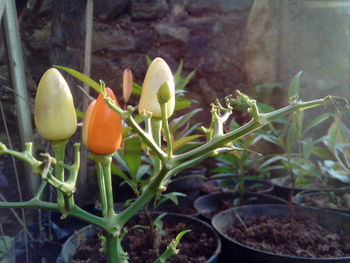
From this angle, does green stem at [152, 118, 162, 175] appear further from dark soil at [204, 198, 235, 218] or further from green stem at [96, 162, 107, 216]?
dark soil at [204, 198, 235, 218]

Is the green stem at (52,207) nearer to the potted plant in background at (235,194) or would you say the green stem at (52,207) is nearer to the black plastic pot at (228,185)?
the potted plant in background at (235,194)

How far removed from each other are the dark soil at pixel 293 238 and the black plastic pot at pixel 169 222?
87 millimetres

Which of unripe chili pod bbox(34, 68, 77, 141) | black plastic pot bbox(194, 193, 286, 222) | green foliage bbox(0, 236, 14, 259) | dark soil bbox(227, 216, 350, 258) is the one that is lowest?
dark soil bbox(227, 216, 350, 258)

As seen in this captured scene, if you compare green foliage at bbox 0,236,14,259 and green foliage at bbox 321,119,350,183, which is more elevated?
A: green foliage at bbox 321,119,350,183

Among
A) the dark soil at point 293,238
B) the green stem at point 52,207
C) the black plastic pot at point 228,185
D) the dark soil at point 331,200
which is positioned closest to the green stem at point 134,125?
the green stem at point 52,207

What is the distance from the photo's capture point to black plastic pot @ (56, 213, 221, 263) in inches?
29.2

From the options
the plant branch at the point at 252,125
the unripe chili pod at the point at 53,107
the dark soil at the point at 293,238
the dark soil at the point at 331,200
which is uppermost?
the unripe chili pod at the point at 53,107

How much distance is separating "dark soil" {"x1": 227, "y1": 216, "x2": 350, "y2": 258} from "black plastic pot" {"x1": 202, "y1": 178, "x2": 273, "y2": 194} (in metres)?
0.42

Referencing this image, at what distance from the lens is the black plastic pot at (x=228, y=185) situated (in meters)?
1.41

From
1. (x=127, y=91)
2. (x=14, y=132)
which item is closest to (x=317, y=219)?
(x=127, y=91)

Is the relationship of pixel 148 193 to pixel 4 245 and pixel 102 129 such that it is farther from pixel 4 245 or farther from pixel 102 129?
pixel 4 245

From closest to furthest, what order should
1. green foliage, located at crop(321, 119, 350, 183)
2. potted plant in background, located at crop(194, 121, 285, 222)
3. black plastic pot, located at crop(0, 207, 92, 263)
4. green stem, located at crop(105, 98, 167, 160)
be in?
green stem, located at crop(105, 98, 167, 160) < black plastic pot, located at crop(0, 207, 92, 263) < green foliage, located at crop(321, 119, 350, 183) < potted plant in background, located at crop(194, 121, 285, 222)

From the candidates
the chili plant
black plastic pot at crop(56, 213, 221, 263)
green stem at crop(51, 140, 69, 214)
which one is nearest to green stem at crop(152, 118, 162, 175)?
the chili plant

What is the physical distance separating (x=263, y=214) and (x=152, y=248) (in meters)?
0.38
